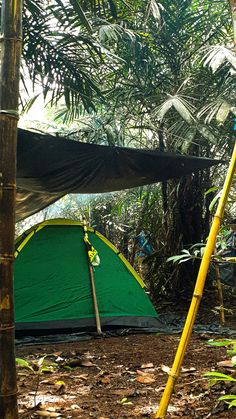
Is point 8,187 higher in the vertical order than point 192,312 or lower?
higher

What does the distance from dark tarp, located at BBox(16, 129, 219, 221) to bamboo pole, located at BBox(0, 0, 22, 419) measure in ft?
6.67

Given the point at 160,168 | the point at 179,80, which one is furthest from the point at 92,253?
the point at 179,80

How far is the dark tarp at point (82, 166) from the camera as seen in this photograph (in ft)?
11.7

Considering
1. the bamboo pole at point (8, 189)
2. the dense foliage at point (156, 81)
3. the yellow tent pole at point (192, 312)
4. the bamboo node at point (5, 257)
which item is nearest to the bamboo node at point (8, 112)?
the bamboo pole at point (8, 189)

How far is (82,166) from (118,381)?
5.76 feet

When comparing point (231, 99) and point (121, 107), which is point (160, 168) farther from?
point (121, 107)

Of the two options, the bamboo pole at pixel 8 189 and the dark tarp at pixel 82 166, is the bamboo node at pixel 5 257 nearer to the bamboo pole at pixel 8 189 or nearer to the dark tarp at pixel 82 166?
the bamboo pole at pixel 8 189

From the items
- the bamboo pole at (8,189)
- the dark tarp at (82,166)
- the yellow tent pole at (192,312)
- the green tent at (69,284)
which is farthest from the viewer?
the green tent at (69,284)

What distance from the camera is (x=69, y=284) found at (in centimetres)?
456

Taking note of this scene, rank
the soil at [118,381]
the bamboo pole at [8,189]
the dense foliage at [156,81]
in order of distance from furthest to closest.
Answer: the dense foliage at [156,81] < the soil at [118,381] < the bamboo pole at [8,189]

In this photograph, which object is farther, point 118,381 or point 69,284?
point 69,284

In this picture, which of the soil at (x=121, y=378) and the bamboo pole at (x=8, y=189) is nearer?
the bamboo pole at (x=8, y=189)

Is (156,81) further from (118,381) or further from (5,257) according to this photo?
(5,257)

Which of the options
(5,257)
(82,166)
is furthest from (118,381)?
(82,166)
